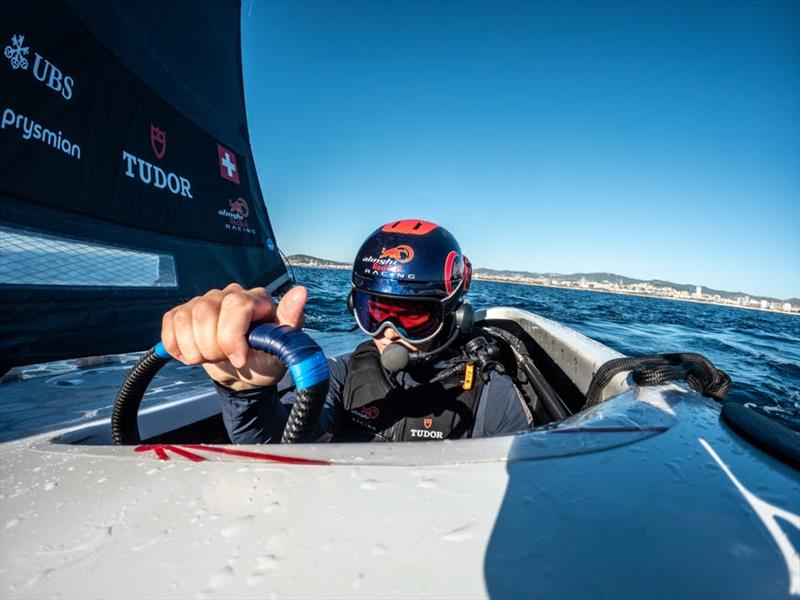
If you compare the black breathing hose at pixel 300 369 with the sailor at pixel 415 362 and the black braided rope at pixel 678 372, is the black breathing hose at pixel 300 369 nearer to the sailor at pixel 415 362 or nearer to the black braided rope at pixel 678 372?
the sailor at pixel 415 362

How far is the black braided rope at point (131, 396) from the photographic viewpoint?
908 mm

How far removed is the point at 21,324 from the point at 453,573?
246 cm

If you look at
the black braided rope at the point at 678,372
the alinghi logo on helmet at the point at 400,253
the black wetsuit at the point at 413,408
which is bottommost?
the black wetsuit at the point at 413,408

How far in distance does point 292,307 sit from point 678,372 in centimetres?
132

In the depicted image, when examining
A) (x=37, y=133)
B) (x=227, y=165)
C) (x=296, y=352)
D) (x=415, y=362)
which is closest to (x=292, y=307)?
(x=296, y=352)

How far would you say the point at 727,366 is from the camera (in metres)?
6.42

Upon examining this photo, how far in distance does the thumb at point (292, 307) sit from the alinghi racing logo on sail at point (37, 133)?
6.71 feet

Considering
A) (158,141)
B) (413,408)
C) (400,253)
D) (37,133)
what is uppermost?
(158,141)

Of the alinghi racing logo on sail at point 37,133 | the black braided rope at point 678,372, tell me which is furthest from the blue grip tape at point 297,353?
the alinghi racing logo on sail at point 37,133

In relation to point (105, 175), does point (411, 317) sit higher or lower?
lower

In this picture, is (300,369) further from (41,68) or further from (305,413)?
(41,68)

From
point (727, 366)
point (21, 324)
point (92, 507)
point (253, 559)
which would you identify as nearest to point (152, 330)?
point (21, 324)

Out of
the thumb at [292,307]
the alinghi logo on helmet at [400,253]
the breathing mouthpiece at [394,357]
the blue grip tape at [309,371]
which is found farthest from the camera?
the alinghi logo on helmet at [400,253]

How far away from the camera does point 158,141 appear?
2855 mm
